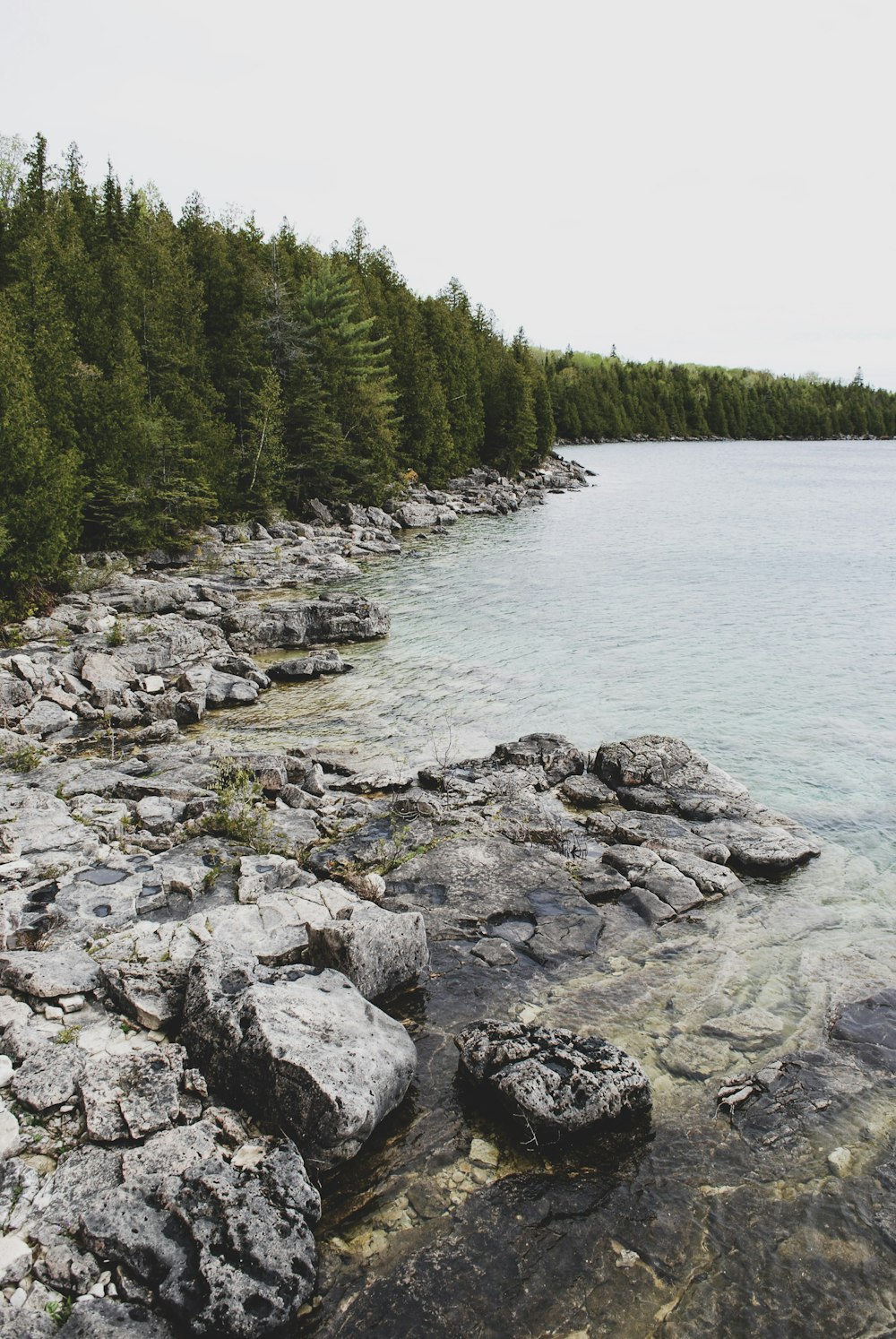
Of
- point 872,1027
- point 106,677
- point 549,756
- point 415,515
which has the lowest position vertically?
point 872,1027

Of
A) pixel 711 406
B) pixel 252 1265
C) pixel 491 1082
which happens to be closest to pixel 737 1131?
pixel 491 1082

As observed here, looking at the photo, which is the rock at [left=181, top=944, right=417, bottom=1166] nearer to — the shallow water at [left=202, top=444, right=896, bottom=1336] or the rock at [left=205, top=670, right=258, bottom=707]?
the shallow water at [left=202, top=444, right=896, bottom=1336]

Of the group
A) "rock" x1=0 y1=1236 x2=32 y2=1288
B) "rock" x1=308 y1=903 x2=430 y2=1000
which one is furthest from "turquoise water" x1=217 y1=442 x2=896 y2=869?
"rock" x1=0 y1=1236 x2=32 y2=1288

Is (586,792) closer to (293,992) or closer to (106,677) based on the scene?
(293,992)

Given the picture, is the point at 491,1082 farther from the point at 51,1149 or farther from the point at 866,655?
the point at 866,655

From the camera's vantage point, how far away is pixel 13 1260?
5305mm

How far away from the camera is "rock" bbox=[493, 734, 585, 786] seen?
15.7 metres

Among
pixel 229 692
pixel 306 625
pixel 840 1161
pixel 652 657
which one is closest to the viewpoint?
pixel 840 1161

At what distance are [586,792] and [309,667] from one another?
10.2 meters

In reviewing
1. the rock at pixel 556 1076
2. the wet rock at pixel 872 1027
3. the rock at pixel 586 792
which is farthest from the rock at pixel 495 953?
the rock at pixel 586 792

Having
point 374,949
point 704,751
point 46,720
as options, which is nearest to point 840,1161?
point 374,949

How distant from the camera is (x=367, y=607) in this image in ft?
88.3

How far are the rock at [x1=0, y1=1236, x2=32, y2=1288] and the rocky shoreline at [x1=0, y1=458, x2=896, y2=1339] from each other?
0.01m

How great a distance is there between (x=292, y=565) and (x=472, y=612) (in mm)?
11568
